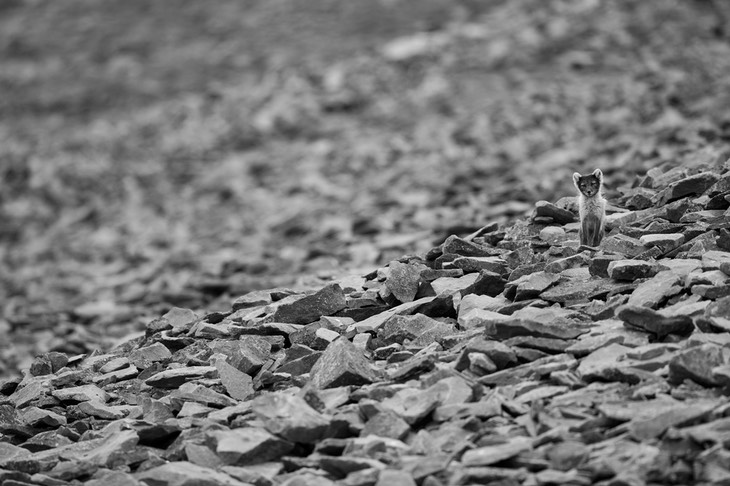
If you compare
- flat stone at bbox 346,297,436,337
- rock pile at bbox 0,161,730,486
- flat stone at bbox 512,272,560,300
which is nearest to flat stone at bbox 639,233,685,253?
rock pile at bbox 0,161,730,486

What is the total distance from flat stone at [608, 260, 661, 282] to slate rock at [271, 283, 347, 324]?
2.34 metres

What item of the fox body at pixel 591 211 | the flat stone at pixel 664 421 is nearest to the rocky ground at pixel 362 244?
the flat stone at pixel 664 421

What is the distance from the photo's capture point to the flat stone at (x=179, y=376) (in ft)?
27.3

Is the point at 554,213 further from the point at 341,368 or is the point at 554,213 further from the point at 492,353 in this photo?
the point at 341,368

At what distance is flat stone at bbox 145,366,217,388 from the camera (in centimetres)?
834

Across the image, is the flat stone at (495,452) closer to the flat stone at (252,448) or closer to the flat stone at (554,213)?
the flat stone at (252,448)

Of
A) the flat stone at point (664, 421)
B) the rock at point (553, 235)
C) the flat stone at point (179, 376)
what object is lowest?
the flat stone at point (179, 376)

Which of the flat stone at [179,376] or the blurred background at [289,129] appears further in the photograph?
the blurred background at [289,129]

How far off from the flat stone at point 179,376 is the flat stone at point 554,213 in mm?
3619

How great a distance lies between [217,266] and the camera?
60.4 ft

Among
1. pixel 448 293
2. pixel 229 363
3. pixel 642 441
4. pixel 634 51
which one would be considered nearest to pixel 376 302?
pixel 448 293

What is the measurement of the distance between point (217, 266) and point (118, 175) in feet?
22.0

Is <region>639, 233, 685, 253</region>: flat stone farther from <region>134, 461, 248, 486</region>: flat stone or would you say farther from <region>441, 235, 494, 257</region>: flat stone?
<region>134, 461, 248, 486</region>: flat stone

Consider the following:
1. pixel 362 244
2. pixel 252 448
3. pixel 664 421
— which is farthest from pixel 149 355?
pixel 362 244
